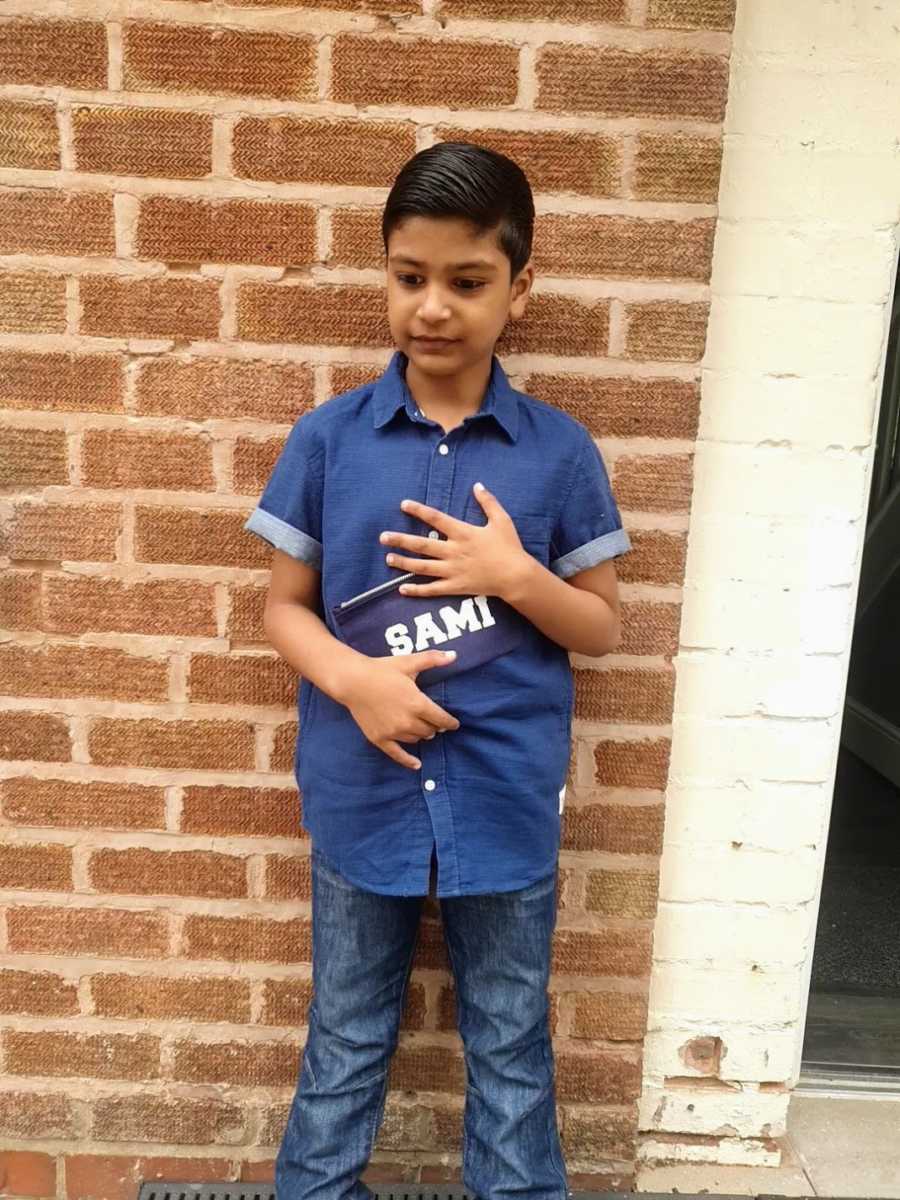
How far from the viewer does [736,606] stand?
173 cm

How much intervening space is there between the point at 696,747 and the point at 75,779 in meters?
1.12

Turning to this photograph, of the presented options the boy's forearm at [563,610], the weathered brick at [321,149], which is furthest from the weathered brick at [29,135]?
the boy's forearm at [563,610]

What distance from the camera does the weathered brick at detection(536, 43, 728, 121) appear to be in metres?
1.51

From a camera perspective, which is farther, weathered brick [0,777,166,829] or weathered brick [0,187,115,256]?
weathered brick [0,777,166,829]

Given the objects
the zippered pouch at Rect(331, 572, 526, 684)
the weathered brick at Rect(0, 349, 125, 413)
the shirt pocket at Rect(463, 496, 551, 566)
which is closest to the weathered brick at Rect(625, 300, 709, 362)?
the shirt pocket at Rect(463, 496, 551, 566)

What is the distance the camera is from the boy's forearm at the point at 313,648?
1.37 m

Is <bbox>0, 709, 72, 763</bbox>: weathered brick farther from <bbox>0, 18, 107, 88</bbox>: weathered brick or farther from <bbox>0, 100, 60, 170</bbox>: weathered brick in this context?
<bbox>0, 18, 107, 88</bbox>: weathered brick

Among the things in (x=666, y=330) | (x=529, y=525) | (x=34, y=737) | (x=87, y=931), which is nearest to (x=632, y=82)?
(x=666, y=330)

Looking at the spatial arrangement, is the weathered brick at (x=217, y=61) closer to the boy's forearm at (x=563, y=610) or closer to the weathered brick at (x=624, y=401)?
the weathered brick at (x=624, y=401)

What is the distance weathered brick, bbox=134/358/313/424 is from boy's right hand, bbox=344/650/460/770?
1.68ft

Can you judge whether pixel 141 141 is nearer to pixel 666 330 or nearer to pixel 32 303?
pixel 32 303

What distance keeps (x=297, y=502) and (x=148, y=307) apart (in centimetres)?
46

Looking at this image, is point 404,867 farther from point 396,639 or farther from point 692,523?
point 692,523

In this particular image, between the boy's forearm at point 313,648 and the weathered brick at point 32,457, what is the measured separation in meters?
0.47
